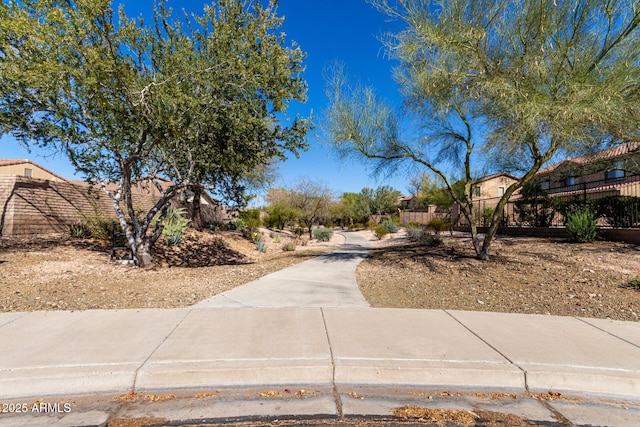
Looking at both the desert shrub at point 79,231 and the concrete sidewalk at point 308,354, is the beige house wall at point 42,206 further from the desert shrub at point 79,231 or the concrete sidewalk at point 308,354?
the concrete sidewalk at point 308,354

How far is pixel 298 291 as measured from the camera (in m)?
7.01

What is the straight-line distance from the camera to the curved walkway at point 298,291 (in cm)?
608

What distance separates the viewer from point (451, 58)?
826cm

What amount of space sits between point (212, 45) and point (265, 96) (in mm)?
1662

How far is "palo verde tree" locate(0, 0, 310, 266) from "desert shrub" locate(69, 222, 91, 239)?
11.6ft

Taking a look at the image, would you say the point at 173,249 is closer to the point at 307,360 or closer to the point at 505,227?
the point at 307,360

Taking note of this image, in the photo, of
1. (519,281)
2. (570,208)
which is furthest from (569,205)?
(519,281)

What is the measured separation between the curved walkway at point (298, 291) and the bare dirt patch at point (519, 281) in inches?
16.1

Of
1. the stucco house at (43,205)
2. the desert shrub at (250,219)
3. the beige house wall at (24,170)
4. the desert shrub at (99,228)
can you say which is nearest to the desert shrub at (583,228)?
the stucco house at (43,205)

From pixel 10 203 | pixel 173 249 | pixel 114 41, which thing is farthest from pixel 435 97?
pixel 10 203

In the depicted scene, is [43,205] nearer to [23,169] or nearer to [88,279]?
[88,279]

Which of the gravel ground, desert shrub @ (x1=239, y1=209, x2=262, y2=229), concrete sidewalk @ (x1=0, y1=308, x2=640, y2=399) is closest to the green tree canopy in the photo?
desert shrub @ (x1=239, y1=209, x2=262, y2=229)

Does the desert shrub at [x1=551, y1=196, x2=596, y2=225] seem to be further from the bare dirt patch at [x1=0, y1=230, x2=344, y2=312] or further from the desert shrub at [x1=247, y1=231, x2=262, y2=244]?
the desert shrub at [x1=247, y1=231, x2=262, y2=244]

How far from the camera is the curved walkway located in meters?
6.08
